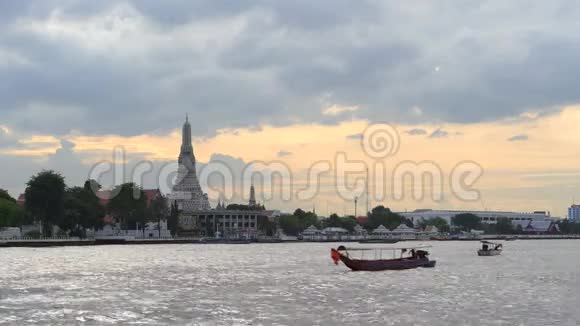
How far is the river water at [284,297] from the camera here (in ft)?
169

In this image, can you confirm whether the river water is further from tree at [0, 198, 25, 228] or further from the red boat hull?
tree at [0, 198, 25, 228]

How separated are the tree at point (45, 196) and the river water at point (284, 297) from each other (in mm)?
89468

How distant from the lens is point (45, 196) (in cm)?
18712

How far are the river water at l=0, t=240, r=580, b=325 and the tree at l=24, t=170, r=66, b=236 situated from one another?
89.5 meters

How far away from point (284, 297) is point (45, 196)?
137 m

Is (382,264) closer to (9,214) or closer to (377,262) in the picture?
(377,262)

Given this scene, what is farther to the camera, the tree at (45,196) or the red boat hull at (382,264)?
the tree at (45,196)

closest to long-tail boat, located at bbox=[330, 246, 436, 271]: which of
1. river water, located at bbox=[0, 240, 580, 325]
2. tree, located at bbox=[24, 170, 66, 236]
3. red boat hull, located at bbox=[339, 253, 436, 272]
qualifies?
red boat hull, located at bbox=[339, 253, 436, 272]

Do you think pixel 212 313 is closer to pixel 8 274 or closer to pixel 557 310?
pixel 557 310

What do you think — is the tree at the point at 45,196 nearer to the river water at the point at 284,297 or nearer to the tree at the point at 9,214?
the tree at the point at 9,214

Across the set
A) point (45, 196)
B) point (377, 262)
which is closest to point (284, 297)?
point (377, 262)

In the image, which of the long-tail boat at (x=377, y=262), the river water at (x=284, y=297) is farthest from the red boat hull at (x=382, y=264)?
the river water at (x=284, y=297)

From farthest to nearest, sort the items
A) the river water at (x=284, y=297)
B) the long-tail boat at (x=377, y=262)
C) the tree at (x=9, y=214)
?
the tree at (x=9, y=214) → the long-tail boat at (x=377, y=262) → the river water at (x=284, y=297)

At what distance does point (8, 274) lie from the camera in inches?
3511
